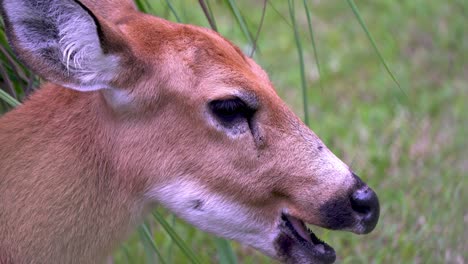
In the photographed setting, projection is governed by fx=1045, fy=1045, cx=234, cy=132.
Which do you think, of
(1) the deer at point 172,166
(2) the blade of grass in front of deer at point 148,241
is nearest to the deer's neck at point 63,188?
(1) the deer at point 172,166

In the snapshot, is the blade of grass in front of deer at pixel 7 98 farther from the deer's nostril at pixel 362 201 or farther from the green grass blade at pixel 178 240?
the deer's nostril at pixel 362 201

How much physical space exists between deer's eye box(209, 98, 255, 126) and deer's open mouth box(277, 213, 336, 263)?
13.8 inches

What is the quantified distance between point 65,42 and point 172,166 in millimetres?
536

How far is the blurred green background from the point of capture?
4848mm

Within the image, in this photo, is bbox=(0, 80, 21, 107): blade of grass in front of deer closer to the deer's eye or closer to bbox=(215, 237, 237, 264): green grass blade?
the deer's eye

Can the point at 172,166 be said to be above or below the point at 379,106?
above

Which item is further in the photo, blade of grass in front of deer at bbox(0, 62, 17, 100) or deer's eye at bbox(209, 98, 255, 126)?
blade of grass in front of deer at bbox(0, 62, 17, 100)

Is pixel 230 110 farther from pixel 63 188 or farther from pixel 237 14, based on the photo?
pixel 237 14

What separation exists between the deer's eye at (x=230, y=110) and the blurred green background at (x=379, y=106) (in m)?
0.64

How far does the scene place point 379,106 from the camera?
7.02 meters

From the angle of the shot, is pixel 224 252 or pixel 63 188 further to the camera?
pixel 224 252

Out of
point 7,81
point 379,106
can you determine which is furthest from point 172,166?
point 379,106

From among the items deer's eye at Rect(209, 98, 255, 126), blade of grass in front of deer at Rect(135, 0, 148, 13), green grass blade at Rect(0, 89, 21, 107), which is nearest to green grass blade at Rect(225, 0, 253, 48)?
blade of grass in front of deer at Rect(135, 0, 148, 13)

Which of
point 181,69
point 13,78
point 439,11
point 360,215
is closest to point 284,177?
point 360,215
